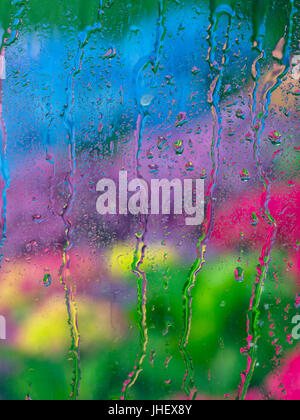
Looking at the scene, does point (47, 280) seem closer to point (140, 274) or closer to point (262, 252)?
point (140, 274)

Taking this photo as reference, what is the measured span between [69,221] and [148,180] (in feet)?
0.65

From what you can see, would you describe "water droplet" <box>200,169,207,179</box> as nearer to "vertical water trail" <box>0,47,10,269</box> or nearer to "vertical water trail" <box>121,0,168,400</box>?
"vertical water trail" <box>121,0,168,400</box>

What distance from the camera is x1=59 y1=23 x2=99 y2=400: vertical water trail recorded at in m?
0.73

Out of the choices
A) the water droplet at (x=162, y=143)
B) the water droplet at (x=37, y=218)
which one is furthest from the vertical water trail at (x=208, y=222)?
the water droplet at (x=37, y=218)

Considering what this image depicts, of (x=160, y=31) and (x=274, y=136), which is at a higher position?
(x=160, y=31)

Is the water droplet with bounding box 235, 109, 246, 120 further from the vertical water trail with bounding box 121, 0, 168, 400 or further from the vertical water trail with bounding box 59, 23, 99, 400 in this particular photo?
the vertical water trail with bounding box 59, 23, 99, 400

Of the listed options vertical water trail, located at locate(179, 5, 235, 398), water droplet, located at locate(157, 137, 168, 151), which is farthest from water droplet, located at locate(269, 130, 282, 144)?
water droplet, located at locate(157, 137, 168, 151)

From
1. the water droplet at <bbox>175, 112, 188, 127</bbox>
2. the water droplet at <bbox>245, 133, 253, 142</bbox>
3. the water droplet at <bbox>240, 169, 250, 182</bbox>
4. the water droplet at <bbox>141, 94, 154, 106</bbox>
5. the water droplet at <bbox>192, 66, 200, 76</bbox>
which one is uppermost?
the water droplet at <bbox>192, 66, 200, 76</bbox>

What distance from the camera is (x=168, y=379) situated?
786 millimetres

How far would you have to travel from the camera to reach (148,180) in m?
0.77

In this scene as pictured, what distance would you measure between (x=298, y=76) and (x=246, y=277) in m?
0.47

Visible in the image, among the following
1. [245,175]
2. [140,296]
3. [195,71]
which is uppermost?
[195,71]

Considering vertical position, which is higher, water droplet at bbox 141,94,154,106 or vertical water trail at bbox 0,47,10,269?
water droplet at bbox 141,94,154,106

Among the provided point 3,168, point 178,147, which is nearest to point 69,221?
point 3,168
